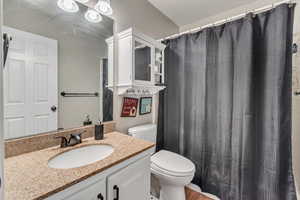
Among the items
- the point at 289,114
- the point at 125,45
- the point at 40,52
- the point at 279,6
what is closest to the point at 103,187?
the point at 40,52

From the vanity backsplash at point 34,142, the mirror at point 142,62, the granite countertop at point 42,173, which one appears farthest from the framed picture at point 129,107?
the granite countertop at point 42,173

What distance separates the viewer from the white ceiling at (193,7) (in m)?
1.71

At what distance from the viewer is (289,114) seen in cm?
111

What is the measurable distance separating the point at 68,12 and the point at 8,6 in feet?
1.13

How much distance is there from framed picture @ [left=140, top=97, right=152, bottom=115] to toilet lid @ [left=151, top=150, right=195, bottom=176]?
543 mm

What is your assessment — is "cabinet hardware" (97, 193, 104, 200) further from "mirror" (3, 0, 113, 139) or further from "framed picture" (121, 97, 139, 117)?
"framed picture" (121, 97, 139, 117)

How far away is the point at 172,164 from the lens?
1.35 metres

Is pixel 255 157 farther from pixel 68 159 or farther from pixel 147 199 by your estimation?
pixel 68 159

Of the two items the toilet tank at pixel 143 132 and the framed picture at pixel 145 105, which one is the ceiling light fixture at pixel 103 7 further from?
the toilet tank at pixel 143 132

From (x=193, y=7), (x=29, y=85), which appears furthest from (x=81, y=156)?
(x=193, y=7)

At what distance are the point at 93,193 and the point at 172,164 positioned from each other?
2.86 ft

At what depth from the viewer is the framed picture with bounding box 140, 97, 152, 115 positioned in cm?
169

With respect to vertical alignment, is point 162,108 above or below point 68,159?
above

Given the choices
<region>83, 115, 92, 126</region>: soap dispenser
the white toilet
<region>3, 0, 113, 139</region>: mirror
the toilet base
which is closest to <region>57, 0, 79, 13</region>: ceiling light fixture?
<region>3, 0, 113, 139</region>: mirror
